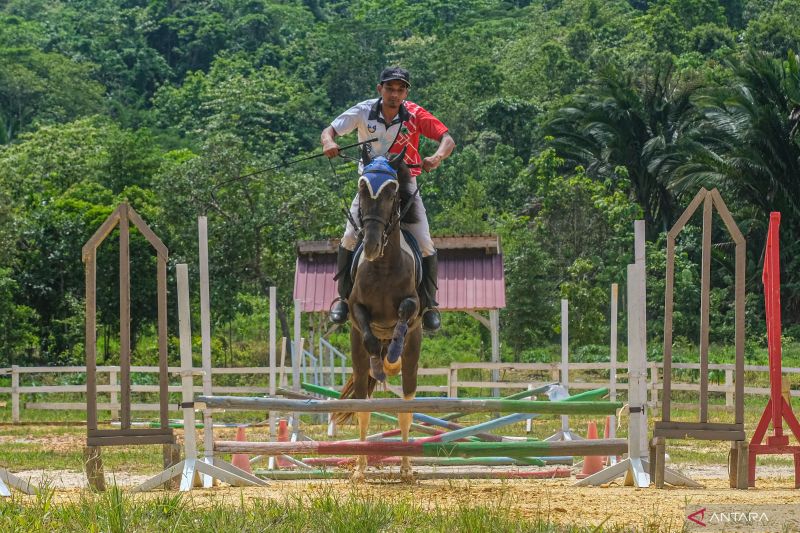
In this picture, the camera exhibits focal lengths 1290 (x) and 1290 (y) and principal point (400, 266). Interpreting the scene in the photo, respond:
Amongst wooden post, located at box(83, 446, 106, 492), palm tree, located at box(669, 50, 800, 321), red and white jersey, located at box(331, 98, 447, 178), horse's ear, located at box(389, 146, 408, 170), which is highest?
palm tree, located at box(669, 50, 800, 321)

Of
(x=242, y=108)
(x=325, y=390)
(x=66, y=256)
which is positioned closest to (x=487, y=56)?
(x=242, y=108)

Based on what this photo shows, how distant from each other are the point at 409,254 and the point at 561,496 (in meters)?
2.64

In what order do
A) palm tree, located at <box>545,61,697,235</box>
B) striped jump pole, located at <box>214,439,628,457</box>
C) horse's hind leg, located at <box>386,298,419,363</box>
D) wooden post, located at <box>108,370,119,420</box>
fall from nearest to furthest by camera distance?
striped jump pole, located at <box>214,439,628,457</box>, horse's hind leg, located at <box>386,298,419,363</box>, wooden post, located at <box>108,370,119,420</box>, palm tree, located at <box>545,61,697,235</box>

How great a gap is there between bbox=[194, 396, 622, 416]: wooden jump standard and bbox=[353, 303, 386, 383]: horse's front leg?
2.36 feet

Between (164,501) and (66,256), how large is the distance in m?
28.7

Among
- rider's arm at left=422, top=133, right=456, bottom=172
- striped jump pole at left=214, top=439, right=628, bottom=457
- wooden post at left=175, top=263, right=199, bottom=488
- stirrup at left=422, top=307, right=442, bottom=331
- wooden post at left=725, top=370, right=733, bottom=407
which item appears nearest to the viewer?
wooden post at left=175, top=263, right=199, bottom=488

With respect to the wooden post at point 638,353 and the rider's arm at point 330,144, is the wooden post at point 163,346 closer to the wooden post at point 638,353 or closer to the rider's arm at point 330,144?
the rider's arm at point 330,144

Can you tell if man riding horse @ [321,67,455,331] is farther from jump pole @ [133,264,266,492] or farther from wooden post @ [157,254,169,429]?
wooden post @ [157,254,169,429]

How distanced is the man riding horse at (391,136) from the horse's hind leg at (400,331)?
670 mm

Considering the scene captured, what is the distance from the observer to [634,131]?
43.4 m

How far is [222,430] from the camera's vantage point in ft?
69.1

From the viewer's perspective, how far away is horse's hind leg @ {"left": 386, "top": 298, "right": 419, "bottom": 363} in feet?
34.1

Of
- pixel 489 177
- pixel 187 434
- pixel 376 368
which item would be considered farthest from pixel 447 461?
pixel 489 177

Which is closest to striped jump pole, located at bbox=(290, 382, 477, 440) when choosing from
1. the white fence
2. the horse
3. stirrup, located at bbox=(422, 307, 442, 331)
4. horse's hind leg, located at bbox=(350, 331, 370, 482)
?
horse's hind leg, located at bbox=(350, 331, 370, 482)
